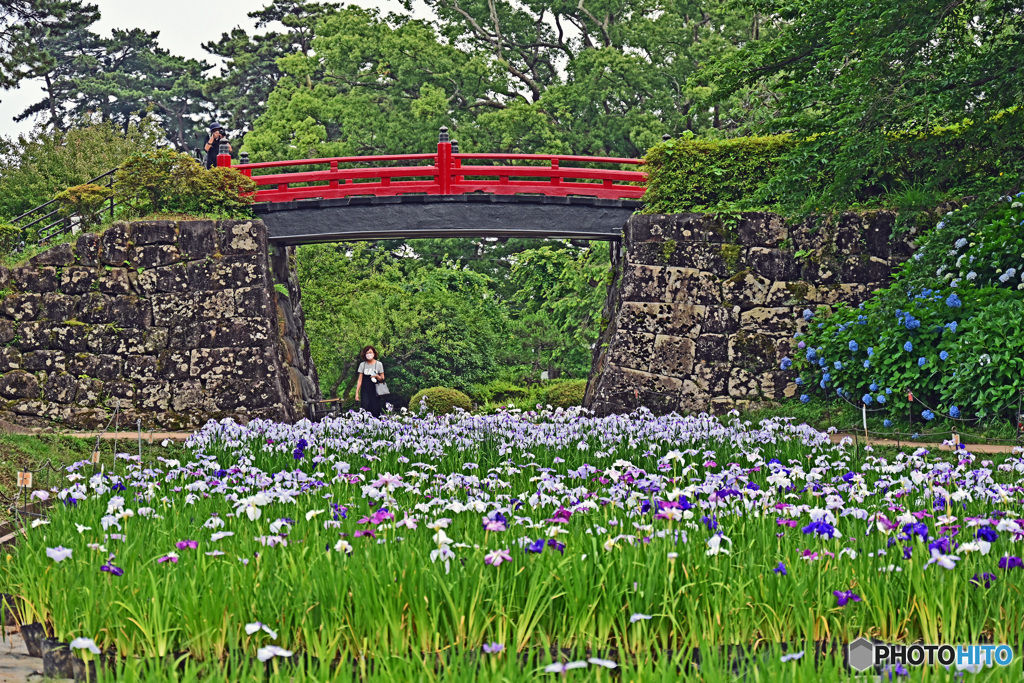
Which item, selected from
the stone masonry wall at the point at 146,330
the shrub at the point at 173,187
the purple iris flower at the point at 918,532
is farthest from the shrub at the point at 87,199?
the purple iris flower at the point at 918,532

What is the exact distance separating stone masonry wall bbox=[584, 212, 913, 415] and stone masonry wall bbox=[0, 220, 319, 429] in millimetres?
6021

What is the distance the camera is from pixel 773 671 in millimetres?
3008

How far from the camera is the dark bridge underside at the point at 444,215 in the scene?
17.1m

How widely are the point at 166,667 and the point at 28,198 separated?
24.9 metres

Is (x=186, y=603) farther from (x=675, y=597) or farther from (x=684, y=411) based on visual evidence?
(x=684, y=411)

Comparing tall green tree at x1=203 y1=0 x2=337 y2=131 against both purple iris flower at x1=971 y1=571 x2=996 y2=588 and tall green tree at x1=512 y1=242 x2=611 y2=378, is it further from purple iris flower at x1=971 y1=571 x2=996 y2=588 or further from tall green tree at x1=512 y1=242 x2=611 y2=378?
purple iris flower at x1=971 y1=571 x2=996 y2=588

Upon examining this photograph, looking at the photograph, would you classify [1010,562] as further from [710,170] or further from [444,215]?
[444,215]

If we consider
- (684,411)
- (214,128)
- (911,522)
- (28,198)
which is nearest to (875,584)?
(911,522)

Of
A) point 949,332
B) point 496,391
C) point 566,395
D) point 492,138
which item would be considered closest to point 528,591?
point 949,332

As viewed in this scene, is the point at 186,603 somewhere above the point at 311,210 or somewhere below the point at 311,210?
below

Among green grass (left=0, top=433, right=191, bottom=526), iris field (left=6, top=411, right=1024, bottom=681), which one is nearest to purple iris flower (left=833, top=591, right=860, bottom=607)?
iris field (left=6, top=411, right=1024, bottom=681)

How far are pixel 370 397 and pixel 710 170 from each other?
6.81m

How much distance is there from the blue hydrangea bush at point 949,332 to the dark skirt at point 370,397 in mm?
7113

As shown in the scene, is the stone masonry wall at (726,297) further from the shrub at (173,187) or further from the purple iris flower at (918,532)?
the purple iris flower at (918,532)
